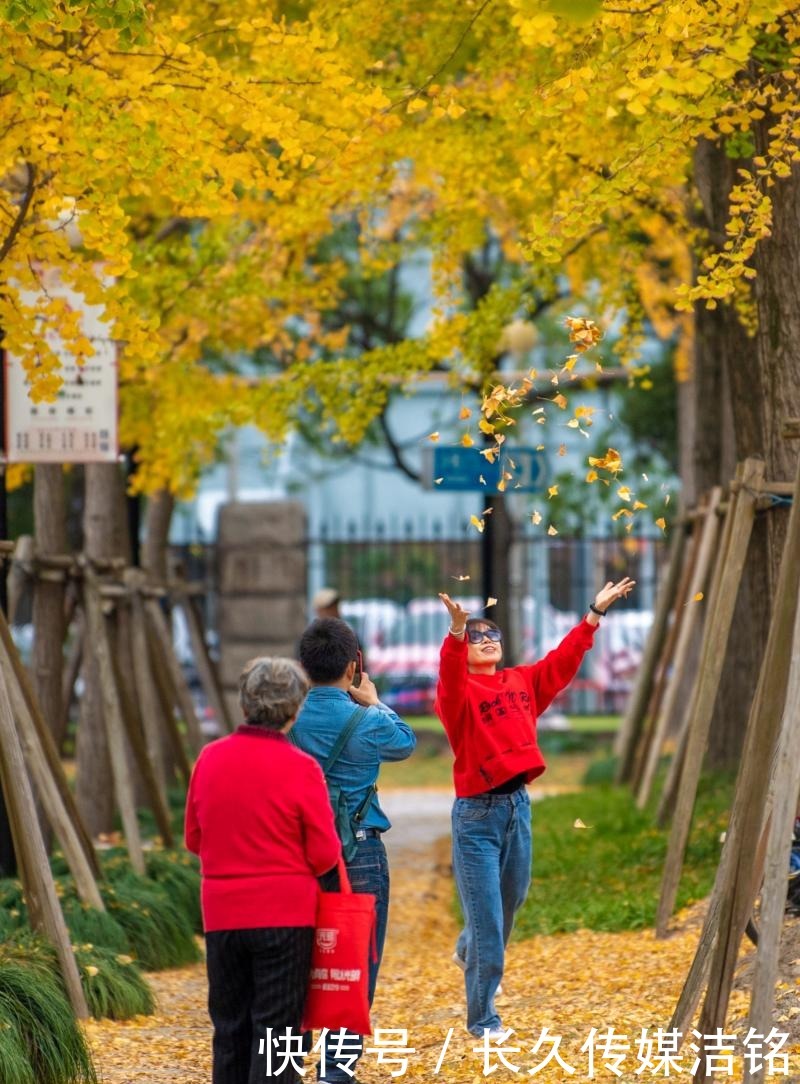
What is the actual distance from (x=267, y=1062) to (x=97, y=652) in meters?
6.09

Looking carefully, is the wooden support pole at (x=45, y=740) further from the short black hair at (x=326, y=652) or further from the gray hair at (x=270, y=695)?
the gray hair at (x=270, y=695)

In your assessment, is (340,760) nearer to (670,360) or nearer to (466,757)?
(466,757)

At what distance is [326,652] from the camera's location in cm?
627

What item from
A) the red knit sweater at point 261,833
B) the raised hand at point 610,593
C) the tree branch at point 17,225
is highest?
the tree branch at point 17,225

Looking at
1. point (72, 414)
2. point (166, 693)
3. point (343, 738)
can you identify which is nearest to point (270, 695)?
point (343, 738)

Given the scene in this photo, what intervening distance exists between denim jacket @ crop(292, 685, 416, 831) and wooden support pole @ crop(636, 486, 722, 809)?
159 inches

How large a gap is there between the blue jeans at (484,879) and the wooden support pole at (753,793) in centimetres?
135

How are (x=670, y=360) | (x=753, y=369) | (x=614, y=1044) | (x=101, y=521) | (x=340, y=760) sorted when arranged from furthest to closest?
(x=670, y=360)
(x=101, y=521)
(x=753, y=369)
(x=614, y=1044)
(x=340, y=760)

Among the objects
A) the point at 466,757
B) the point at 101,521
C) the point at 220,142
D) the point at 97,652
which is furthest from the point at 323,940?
the point at 101,521

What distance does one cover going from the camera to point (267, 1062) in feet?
17.6

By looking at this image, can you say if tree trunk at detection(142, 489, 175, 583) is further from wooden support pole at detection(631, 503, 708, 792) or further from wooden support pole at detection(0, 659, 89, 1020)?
wooden support pole at detection(0, 659, 89, 1020)

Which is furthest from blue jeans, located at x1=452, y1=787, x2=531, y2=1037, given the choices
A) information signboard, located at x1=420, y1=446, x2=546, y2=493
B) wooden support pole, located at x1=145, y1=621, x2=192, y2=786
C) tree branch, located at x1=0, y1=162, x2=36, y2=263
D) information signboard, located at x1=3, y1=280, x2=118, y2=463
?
wooden support pole, located at x1=145, y1=621, x2=192, y2=786

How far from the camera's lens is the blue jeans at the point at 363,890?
601cm

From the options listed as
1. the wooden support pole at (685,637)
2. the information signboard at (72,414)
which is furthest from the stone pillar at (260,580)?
the information signboard at (72,414)
